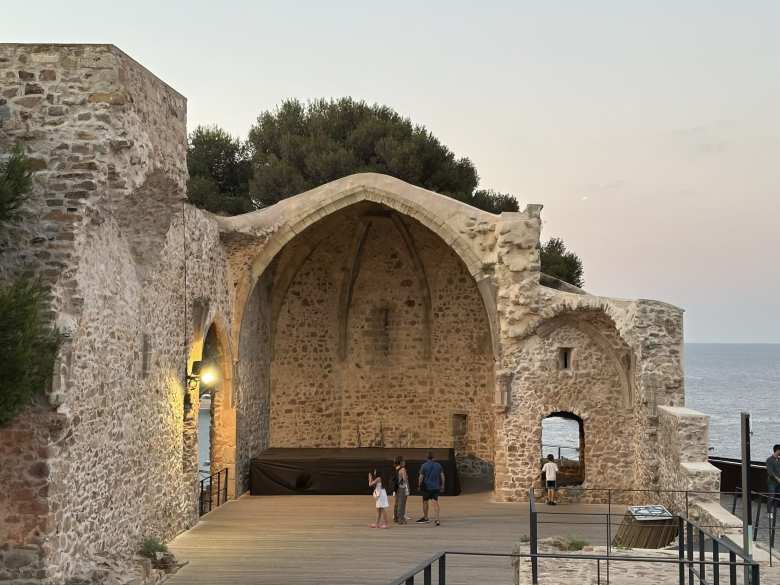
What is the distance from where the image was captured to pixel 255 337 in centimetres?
1964

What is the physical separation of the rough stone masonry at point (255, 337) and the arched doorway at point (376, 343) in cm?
5

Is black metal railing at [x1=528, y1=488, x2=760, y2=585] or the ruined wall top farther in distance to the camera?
the ruined wall top

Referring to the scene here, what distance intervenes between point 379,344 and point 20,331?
1438 cm

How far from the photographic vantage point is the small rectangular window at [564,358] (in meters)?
18.0

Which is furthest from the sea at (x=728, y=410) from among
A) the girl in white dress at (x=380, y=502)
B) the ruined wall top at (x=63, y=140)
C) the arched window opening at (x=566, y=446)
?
the ruined wall top at (x=63, y=140)

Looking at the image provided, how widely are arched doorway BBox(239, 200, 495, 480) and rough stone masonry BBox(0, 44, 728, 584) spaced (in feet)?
0.15

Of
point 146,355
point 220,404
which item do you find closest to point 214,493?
point 220,404

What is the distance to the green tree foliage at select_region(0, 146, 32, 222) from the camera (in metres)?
8.55

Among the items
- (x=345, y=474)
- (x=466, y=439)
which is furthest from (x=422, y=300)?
(x=345, y=474)

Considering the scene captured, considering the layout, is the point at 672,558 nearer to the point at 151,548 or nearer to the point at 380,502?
the point at 151,548

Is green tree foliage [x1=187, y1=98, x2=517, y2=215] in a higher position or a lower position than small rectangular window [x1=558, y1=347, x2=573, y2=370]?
higher

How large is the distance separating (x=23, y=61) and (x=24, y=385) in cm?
328

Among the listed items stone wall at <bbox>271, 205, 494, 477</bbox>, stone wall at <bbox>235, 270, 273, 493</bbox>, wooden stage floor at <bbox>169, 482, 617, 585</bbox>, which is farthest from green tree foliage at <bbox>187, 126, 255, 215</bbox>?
wooden stage floor at <bbox>169, 482, 617, 585</bbox>

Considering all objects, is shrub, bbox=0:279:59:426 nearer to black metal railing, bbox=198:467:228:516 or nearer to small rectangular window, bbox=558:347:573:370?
black metal railing, bbox=198:467:228:516
